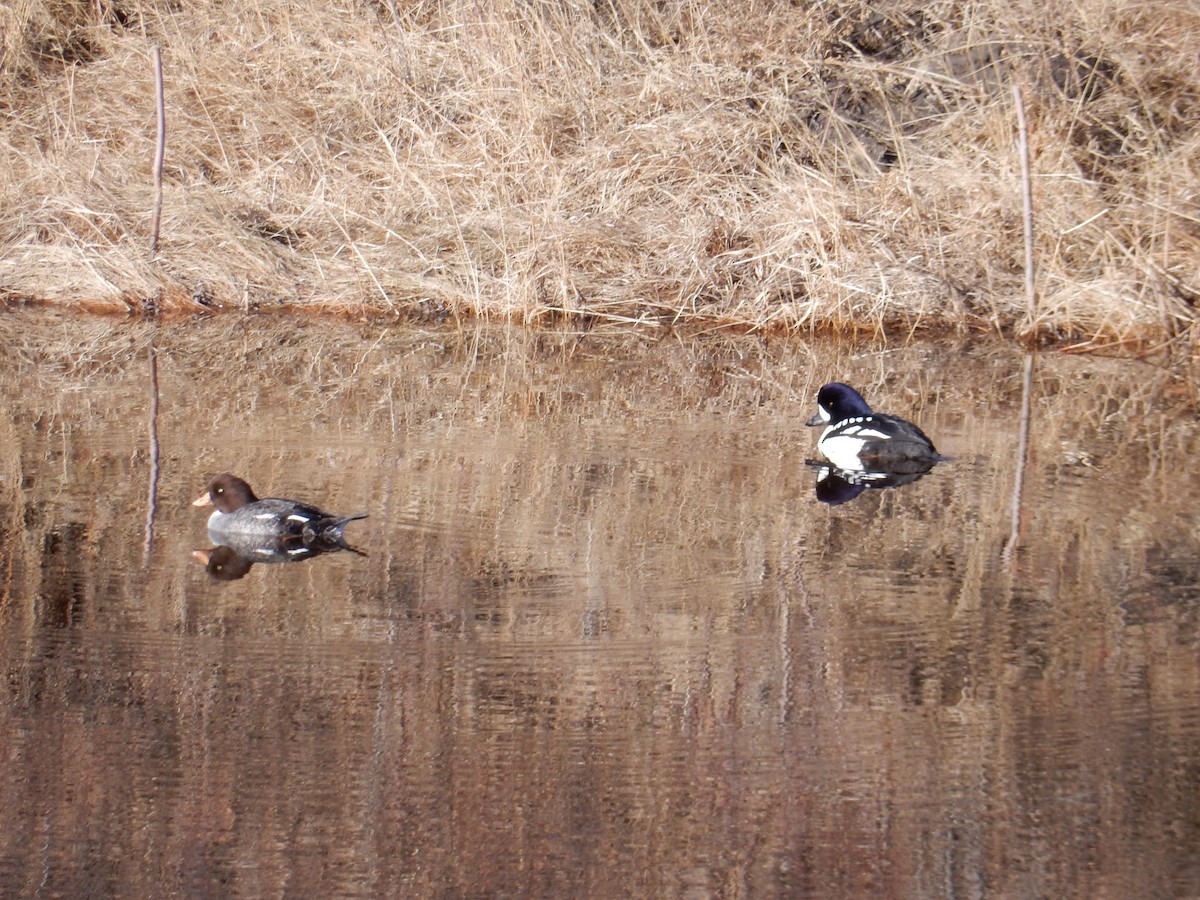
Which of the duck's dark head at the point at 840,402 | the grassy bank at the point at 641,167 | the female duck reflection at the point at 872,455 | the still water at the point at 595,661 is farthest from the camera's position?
the grassy bank at the point at 641,167

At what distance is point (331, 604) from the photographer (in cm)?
522

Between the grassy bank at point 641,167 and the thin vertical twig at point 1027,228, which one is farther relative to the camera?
the grassy bank at point 641,167

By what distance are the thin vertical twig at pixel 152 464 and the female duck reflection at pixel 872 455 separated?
275cm

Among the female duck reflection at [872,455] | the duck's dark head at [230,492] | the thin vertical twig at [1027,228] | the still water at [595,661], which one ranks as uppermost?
the thin vertical twig at [1027,228]

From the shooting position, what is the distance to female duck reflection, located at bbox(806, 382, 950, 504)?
694cm

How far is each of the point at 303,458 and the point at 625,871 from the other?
12.3 ft

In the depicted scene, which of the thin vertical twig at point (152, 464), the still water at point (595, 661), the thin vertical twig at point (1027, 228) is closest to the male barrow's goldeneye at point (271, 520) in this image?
the still water at point (595, 661)

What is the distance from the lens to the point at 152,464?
273 inches

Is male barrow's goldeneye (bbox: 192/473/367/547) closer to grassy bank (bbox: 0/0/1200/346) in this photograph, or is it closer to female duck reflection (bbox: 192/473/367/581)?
female duck reflection (bbox: 192/473/367/581)

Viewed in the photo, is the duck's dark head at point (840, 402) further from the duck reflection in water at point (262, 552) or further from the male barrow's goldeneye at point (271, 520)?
the duck reflection in water at point (262, 552)

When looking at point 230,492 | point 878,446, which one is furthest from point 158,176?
point 878,446

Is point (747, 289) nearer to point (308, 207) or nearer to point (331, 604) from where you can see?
point (308, 207)

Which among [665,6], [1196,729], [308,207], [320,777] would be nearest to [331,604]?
[320,777]

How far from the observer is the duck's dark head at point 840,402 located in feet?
25.0
